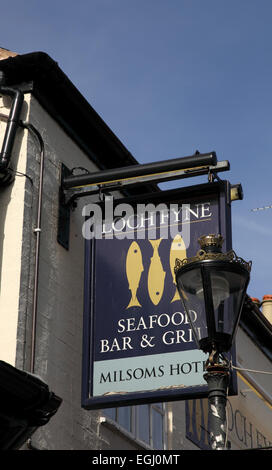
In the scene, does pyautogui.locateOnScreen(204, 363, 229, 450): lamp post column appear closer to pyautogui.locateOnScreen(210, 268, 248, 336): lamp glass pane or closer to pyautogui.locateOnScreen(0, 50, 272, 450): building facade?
pyautogui.locateOnScreen(210, 268, 248, 336): lamp glass pane

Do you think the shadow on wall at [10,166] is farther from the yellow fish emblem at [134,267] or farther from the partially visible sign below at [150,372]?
the partially visible sign below at [150,372]

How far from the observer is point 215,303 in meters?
7.62

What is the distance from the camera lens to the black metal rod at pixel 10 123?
40.1ft

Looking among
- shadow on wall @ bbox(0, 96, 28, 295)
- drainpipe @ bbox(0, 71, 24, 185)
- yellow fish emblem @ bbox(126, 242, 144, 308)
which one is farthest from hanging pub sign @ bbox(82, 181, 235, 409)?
drainpipe @ bbox(0, 71, 24, 185)

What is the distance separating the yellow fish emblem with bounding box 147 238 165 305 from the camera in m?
11.5

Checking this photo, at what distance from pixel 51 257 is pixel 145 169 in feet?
5.83

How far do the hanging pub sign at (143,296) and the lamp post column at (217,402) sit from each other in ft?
10.3

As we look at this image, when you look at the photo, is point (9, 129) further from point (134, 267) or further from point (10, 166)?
point (134, 267)

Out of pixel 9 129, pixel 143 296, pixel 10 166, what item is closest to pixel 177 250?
pixel 143 296

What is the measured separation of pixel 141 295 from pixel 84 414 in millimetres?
2129

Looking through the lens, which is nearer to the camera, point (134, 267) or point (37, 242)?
point (134, 267)

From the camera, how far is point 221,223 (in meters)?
11.6

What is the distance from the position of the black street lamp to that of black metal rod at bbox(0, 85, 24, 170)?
5027mm
